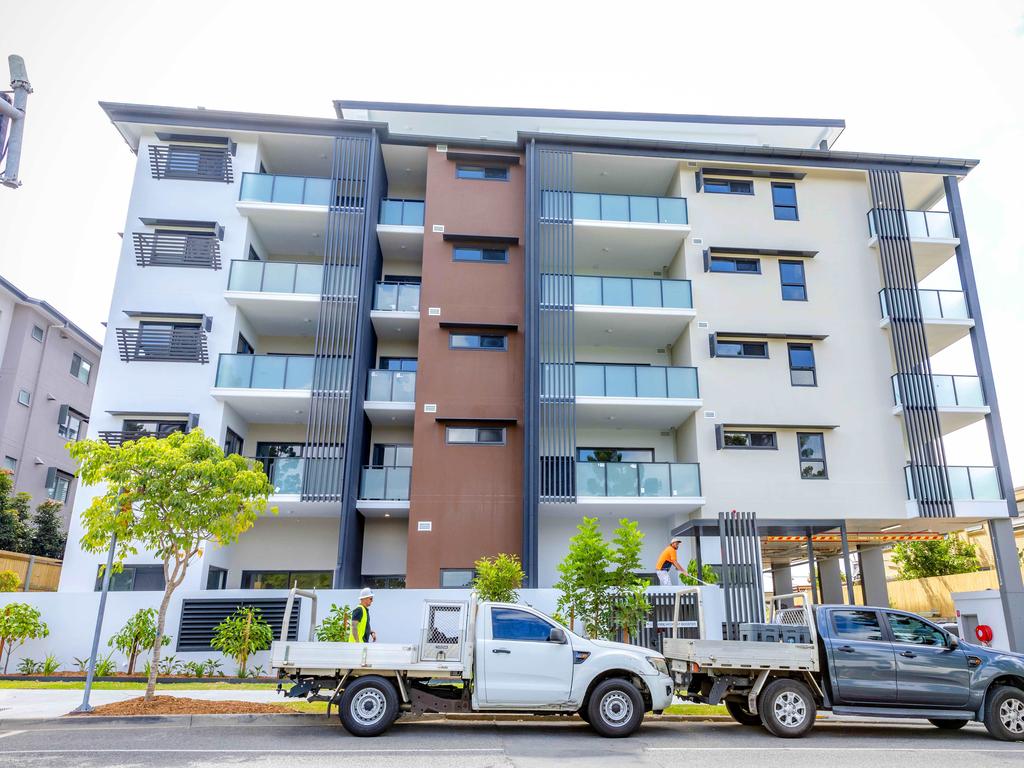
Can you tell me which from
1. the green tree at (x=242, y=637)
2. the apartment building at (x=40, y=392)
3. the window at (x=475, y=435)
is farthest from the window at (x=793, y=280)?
the apartment building at (x=40, y=392)

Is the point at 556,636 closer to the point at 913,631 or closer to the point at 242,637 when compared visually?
the point at 913,631

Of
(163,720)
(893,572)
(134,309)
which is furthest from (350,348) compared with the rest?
(893,572)

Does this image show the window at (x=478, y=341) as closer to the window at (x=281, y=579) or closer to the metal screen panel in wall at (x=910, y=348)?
the window at (x=281, y=579)

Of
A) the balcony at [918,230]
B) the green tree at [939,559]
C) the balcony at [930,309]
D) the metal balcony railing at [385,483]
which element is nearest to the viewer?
the metal balcony railing at [385,483]

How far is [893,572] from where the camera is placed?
37.1 metres

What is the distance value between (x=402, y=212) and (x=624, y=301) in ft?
25.0

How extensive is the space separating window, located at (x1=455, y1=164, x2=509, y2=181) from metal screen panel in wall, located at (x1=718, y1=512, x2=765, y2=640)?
12.8 meters

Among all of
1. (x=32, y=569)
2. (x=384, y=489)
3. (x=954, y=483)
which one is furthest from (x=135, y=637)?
(x=954, y=483)

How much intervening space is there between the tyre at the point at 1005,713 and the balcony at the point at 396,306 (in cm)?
1658

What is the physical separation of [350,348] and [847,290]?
15.7m

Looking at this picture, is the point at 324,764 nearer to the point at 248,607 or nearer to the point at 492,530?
the point at 248,607

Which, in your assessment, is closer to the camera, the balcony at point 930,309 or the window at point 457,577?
the window at point 457,577

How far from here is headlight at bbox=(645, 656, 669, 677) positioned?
10.4 meters

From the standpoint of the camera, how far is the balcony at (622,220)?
908 inches
